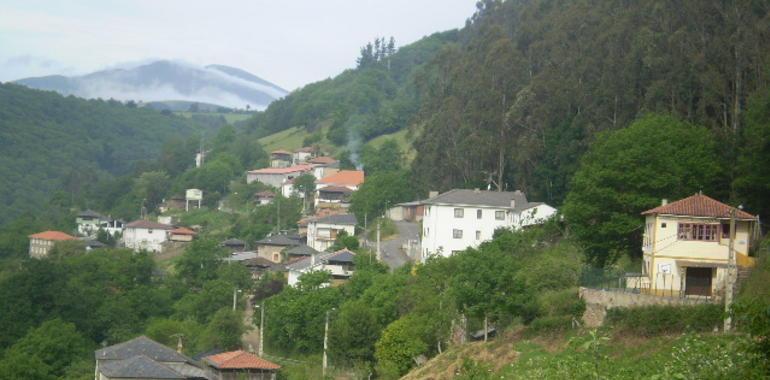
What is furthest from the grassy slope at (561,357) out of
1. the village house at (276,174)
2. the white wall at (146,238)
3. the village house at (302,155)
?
the village house at (302,155)

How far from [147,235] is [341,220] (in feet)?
79.4

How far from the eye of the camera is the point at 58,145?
564 feet

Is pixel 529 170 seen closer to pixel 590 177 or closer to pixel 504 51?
pixel 504 51

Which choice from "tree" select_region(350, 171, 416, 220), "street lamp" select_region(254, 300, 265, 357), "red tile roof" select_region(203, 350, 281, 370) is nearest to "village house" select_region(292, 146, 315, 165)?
"tree" select_region(350, 171, 416, 220)

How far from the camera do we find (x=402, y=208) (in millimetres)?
76812

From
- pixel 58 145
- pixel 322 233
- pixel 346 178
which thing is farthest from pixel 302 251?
pixel 58 145

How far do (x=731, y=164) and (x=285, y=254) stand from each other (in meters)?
39.4

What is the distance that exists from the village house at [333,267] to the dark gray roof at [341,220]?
40.7 ft

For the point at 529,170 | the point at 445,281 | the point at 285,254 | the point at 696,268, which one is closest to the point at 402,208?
the point at 285,254

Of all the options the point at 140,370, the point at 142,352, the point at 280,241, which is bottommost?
the point at 140,370

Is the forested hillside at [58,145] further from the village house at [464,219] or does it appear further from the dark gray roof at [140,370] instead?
the dark gray roof at [140,370]

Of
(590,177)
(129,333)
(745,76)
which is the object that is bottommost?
(129,333)

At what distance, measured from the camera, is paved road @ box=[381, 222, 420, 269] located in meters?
65.4

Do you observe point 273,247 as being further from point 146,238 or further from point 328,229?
point 146,238
